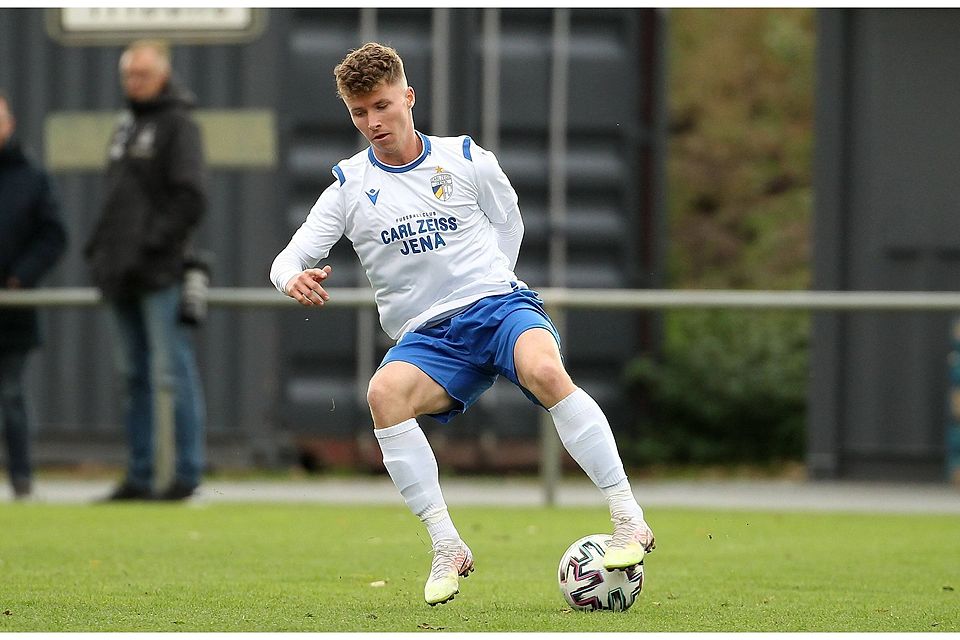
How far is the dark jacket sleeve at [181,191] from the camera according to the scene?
336 inches

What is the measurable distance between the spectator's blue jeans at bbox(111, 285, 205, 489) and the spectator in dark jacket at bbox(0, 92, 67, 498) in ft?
2.07

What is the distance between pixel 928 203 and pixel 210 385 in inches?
182

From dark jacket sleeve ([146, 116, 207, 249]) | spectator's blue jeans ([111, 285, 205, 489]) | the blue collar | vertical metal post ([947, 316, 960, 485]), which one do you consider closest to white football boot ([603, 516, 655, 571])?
the blue collar

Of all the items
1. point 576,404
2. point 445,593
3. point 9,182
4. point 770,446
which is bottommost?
point 770,446

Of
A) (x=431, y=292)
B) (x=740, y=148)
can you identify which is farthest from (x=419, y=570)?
(x=740, y=148)

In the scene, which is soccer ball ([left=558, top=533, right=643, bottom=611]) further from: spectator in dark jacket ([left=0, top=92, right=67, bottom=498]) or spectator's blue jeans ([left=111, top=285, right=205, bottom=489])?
spectator in dark jacket ([left=0, top=92, right=67, bottom=498])

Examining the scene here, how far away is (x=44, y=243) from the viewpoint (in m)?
9.06

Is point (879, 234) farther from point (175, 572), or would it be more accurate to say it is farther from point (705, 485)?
point (175, 572)

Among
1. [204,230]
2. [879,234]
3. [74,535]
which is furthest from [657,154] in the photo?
[74,535]

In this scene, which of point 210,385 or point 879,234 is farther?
point 210,385

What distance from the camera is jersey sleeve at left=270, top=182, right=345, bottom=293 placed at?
5000mm

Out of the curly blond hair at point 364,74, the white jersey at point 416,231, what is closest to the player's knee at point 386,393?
the white jersey at point 416,231

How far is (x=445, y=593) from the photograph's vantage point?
187 inches

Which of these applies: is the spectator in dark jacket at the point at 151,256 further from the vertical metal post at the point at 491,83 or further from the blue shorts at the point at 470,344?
the blue shorts at the point at 470,344
